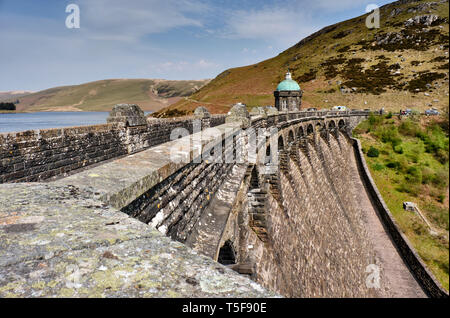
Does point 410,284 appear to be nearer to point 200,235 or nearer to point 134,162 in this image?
point 200,235

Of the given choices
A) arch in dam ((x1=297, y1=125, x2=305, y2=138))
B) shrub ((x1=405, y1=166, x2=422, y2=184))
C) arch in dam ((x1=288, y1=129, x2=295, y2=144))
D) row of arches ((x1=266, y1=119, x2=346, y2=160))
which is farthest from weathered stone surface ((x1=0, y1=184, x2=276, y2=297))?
arch in dam ((x1=297, y1=125, x2=305, y2=138))

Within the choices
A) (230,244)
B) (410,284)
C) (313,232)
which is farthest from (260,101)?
(230,244)

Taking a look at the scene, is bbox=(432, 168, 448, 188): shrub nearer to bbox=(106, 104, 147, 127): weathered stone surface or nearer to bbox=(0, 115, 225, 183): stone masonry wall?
bbox=(0, 115, 225, 183): stone masonry wall

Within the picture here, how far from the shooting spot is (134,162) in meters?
4.43

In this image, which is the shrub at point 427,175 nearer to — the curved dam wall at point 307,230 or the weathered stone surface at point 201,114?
the curved dam wall at point 307,230

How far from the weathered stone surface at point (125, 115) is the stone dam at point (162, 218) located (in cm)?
4

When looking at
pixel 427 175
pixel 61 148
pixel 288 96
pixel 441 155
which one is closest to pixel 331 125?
pixel 288 96

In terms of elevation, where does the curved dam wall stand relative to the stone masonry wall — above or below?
below

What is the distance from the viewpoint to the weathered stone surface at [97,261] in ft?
4.51

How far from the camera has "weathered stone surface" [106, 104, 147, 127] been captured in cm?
912

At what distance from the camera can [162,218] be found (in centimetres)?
416

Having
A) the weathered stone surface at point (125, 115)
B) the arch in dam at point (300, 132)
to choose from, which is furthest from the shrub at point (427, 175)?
the arch in dam at point (300, 132)

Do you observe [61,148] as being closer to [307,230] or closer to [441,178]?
[441,178]
